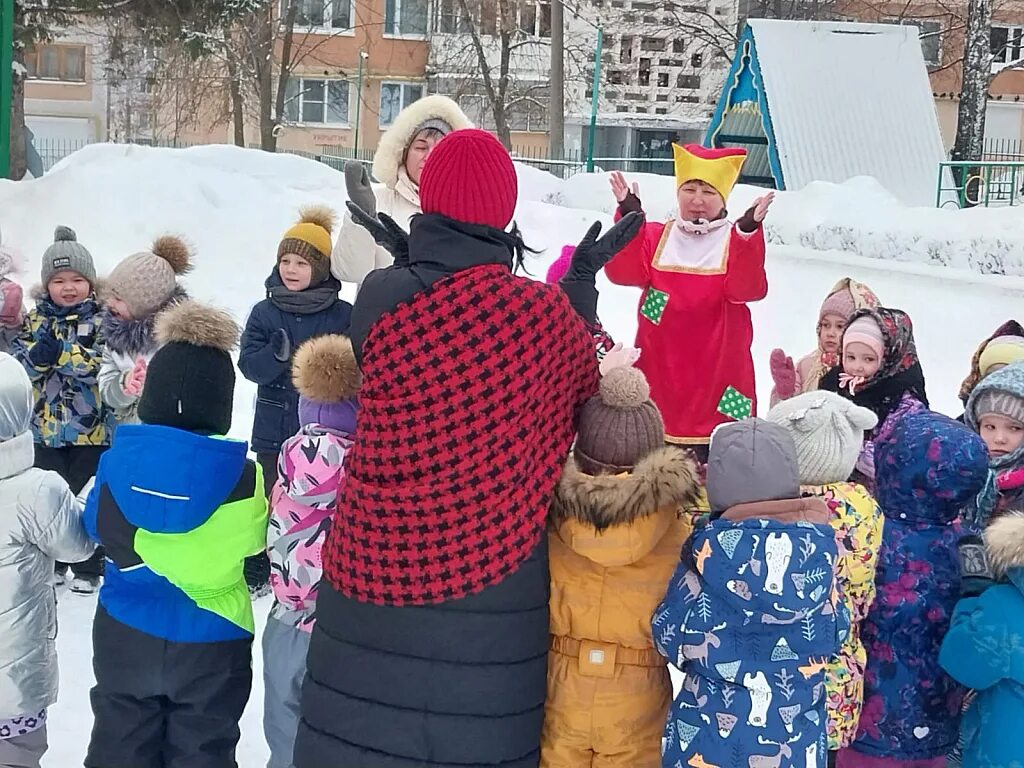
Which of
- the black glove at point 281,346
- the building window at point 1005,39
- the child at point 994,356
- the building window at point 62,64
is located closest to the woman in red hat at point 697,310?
the child at point 994,356

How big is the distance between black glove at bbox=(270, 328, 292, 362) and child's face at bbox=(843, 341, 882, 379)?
1953mm

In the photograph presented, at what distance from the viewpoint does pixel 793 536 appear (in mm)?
2250

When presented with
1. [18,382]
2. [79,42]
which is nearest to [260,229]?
[18,382]

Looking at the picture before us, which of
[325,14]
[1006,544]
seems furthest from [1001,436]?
[325,14]

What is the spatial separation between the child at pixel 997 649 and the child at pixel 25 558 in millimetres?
2132

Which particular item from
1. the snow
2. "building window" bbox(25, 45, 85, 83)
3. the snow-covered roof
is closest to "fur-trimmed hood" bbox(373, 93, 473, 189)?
the snow

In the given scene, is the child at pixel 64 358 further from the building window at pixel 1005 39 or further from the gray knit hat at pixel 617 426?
the building window at pixel 1005 39

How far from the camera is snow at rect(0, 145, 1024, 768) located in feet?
30.3

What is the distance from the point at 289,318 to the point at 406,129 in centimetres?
86

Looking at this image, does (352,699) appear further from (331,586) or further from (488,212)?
(488,212)

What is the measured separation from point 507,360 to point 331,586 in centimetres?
61

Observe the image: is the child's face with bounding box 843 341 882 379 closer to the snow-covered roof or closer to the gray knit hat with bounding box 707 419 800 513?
the gray knit hat with bounding box 707 419 800 513

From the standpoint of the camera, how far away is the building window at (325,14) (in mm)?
31516

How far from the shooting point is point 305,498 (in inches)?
107
